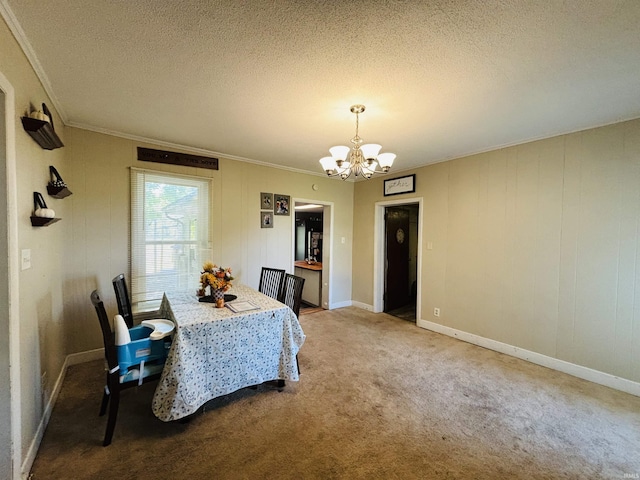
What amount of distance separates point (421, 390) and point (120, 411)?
2.53 metres

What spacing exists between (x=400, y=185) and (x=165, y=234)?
3563mm

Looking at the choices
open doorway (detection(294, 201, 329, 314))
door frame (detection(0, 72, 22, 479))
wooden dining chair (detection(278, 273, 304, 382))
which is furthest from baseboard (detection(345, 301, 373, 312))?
door frame (detection(0, 72, 22, 479))

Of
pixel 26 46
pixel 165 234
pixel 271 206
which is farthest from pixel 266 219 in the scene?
pixel 26 46

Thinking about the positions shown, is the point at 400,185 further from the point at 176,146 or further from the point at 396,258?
the point at 176,146

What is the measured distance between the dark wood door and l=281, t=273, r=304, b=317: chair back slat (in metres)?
2.56

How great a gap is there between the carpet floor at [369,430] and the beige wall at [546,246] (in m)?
0.51

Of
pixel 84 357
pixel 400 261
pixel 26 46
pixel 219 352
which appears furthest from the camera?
pixel 400 261

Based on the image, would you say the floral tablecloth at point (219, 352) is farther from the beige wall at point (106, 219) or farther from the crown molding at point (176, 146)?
the crown molding at point (176, 146)

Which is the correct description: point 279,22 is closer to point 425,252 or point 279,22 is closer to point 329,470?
point 329,470

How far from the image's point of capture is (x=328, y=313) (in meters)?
4.74

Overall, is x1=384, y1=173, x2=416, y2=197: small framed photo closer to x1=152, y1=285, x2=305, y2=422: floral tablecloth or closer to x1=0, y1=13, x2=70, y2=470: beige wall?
x1=152, y1=285, x2=305, y2=422: floral tablecloth

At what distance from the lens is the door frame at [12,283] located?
4.42ft

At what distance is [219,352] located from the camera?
6.68ft

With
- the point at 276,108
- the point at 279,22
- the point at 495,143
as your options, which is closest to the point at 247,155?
the point at 276,108
